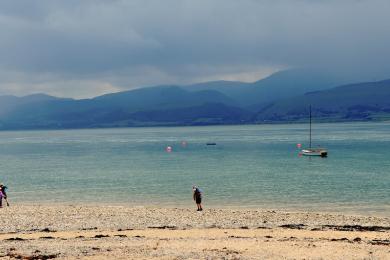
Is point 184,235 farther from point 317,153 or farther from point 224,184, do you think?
point 317,153

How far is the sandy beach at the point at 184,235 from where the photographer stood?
2712 centimetres

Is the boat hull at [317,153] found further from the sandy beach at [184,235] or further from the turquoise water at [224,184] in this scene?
the sandy beach at [184,235]

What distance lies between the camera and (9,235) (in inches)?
1377

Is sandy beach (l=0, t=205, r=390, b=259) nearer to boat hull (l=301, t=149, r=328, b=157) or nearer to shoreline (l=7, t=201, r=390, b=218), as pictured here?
shoreline (l=7, t=201, r=390, b=218)

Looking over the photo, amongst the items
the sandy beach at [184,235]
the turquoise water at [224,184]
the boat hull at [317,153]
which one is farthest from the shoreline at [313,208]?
the boat hull at [317,153]

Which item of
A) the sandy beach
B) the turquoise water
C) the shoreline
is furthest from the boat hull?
the sandy beach

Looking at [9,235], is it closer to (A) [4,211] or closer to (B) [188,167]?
(A) [4,211]

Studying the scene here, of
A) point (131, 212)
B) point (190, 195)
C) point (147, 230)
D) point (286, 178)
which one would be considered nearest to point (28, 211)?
point (131, 212)

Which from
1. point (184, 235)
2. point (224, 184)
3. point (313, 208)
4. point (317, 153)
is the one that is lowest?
point (224, 184)

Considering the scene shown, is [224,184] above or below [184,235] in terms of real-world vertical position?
below

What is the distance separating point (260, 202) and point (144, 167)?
172ft

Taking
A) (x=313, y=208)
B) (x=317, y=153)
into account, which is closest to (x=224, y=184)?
(x=313, y=208)

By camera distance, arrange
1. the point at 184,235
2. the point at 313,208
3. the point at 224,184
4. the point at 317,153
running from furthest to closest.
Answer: the point at 317,153, the point at 224,184, the point at 313,208, the point at 184,235

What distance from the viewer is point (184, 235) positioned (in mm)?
33844
